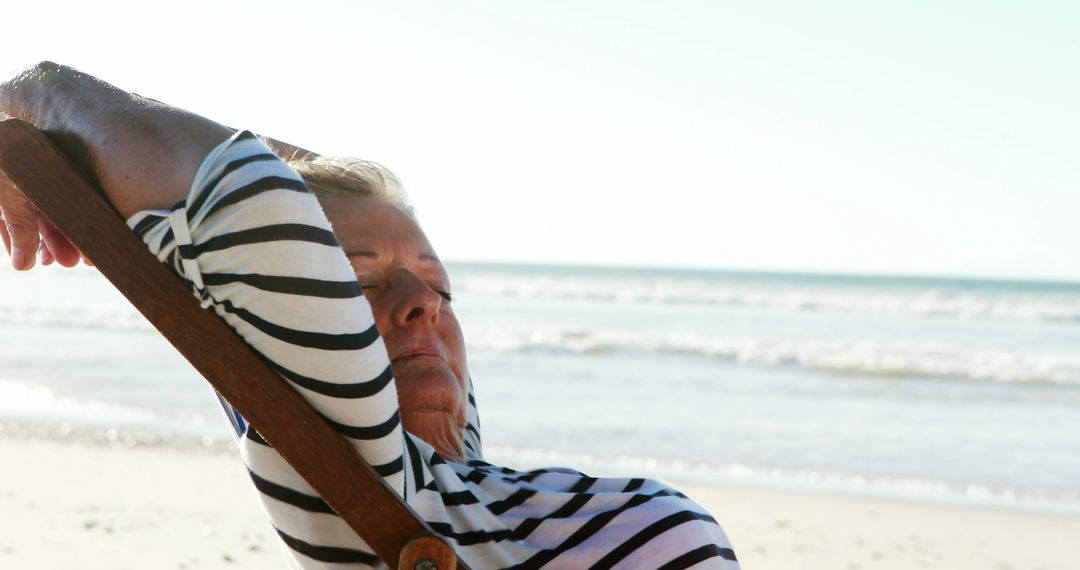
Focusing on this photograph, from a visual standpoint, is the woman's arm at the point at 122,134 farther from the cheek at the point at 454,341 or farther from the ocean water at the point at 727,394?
the ocean water at the point at 727,394

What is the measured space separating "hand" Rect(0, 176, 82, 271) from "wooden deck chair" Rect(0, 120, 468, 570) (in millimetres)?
286

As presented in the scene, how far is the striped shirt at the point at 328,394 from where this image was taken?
4.14ft

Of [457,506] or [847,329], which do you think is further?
[847,329]

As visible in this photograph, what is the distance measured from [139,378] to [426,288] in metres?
9.57

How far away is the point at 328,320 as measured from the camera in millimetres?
1264

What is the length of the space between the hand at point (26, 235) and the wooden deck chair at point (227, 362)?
0.94ft


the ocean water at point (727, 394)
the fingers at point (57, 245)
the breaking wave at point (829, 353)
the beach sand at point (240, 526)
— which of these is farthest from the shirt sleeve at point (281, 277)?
the breaking wave at point (829, 353)

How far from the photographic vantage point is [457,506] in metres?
1.59

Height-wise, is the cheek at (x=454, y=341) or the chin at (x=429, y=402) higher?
the cheek at (x=454, y=341)

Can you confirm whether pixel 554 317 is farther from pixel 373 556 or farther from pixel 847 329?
pixel 373 556

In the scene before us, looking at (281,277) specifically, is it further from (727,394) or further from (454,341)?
(727,394)

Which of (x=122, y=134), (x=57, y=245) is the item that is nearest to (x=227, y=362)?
(x=122, y=134)

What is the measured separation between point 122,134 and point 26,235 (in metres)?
0.47

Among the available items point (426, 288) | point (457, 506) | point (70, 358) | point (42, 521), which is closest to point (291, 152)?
point (426, 288)
